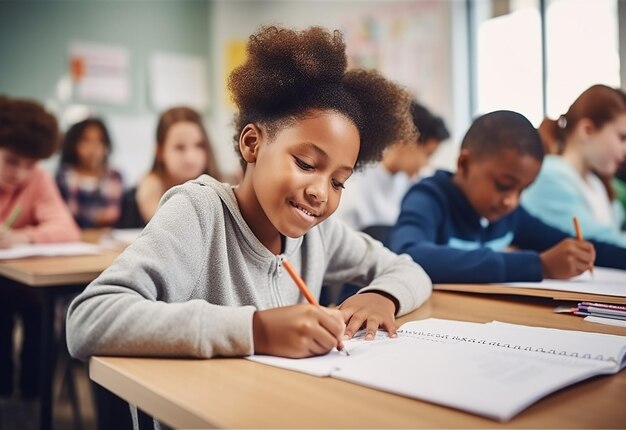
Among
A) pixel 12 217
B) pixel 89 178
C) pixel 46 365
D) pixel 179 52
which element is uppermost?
pixel 179 52

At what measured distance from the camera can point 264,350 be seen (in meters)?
0.71

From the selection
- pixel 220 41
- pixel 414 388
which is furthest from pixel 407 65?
pixel 414 388

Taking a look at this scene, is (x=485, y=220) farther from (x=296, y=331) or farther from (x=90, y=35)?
(x=90, y=35)

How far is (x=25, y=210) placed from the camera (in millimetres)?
2223

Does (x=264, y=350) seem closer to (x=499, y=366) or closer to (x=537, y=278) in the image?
(x=499, y=366)

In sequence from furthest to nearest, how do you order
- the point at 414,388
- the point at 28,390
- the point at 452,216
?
the point at 28,390, the point at 452,216, the point at 414,388

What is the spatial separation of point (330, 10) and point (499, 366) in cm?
455

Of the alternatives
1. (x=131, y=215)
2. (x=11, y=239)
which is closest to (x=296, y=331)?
(x=11, y=239)

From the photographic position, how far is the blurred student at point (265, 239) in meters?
0.69

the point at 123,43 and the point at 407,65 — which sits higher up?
the point at 123,43

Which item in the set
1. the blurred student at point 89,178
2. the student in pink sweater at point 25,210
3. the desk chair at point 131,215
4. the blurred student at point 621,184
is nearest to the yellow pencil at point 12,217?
the student in pink sweater at point 25,210

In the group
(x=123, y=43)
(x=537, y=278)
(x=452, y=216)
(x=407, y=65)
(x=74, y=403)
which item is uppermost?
(x=123, y=43)

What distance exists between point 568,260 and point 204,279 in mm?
783

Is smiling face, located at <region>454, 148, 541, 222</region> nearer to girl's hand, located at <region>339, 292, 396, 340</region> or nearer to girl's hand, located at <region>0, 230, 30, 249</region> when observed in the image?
girl's hand, located at <region>339, 292, 396, 340</region>
